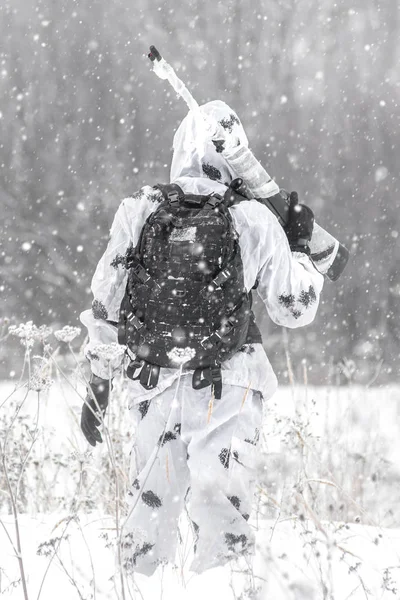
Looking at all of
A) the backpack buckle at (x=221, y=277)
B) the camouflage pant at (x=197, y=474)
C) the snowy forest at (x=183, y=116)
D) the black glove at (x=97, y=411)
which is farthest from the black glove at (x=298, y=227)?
the snowy forest at (x=183, y=116)

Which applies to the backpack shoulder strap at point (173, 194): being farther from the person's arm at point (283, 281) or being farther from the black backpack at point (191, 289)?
the person's arm at point (283, 281)

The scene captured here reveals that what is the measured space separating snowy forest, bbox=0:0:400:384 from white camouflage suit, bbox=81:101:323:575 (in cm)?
963

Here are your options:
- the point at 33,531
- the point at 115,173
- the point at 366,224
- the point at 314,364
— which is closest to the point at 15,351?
the point at 115,173

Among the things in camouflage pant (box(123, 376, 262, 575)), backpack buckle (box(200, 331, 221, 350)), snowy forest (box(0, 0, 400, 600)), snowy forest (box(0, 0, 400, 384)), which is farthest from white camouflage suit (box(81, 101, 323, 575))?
snowy forest (box(0, 0, 400, 384))

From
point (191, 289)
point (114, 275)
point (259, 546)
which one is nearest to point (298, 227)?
point (191, 289)

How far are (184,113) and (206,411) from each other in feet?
43.8

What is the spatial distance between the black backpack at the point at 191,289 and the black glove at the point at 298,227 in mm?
269

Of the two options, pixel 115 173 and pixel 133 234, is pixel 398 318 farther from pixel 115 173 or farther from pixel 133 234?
pixel 133 234

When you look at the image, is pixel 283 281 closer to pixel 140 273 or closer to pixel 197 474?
pixel 140 273

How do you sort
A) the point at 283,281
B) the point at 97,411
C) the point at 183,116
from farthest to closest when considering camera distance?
1. the point at 183,116
2. the point at 97,411
3. the point at 283,281

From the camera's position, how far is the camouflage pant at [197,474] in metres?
1.71

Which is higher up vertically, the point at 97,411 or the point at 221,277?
the point at 221,277

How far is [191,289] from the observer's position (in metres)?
1.69

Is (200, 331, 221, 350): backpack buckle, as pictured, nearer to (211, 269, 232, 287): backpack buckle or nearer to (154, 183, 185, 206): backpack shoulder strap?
(211, 269, 232, 287): backpack buckle
